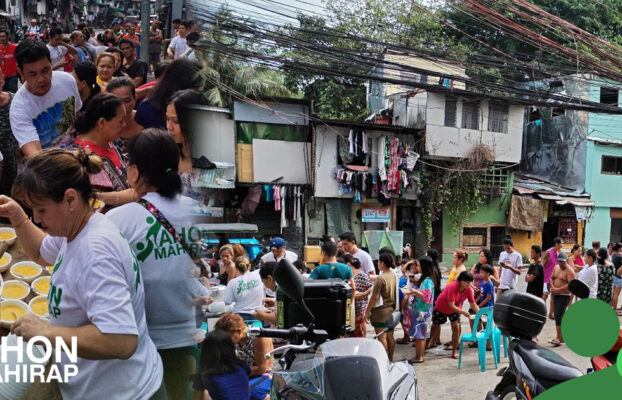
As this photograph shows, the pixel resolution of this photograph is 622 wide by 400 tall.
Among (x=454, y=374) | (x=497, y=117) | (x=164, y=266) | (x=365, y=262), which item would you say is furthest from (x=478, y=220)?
(x=164, y=266)

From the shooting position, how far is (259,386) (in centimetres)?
348

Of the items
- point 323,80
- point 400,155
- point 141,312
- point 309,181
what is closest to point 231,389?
point 141,312

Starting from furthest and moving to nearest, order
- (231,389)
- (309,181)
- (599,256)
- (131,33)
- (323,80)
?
(323,80) < (309,181) < (131,33) < (599,256) < (231,389)

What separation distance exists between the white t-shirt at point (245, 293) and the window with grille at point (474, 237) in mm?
13257

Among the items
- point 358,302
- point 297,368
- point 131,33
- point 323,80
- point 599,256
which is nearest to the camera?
point 297,368

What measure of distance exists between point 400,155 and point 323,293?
1273 centimetres

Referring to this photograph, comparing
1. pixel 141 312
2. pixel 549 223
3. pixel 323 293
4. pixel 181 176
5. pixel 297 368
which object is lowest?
pixel 549 223

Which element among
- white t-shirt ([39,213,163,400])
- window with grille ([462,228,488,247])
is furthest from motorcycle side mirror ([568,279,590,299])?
window with grille ([462,228,488,247])

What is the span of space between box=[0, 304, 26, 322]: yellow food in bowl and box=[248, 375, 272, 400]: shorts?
171 cm

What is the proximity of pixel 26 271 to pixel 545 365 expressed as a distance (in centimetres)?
259

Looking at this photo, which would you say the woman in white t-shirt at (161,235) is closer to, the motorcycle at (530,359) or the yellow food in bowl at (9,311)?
the yellow food in bowl at (9,311)

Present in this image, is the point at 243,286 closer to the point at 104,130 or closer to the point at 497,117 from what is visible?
the point at 104,130

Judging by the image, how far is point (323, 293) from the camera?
107 inches

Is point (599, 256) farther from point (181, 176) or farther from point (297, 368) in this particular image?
point (181, 176)
